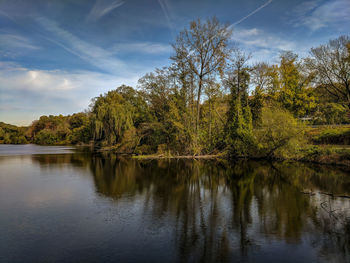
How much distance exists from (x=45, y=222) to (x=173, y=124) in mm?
18383

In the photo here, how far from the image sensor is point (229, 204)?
9281 millimetres

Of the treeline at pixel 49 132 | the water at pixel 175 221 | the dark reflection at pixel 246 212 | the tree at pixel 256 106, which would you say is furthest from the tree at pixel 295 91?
the treeline at pixel 49 132

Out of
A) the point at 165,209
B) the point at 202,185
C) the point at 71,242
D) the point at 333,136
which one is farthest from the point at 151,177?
the point at 333,136

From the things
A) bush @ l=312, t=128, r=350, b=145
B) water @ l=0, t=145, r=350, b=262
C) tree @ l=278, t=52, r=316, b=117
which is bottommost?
water @ l=0, t=145, r=350, b=262

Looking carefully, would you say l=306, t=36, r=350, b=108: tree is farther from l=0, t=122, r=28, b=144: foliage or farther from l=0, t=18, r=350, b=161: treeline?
l=0, t=122, r=28, b=144: foliage

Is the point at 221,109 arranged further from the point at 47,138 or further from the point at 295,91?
the point at 47,138

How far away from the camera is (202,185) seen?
12.8m

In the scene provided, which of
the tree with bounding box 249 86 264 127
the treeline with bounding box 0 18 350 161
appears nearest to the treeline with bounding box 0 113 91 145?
the treeline with bounding box 0 18 350 161

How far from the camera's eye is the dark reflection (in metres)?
5.65

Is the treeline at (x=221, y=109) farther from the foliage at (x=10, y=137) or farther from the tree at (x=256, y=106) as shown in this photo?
the foliage at (x=10, y=137)

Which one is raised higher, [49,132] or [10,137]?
[49,132]

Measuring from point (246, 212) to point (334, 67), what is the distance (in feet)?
80.0

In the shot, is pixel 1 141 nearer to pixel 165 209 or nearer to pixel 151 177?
pixel 151 177

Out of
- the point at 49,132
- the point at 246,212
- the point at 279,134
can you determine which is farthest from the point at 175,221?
the point at 49,132
